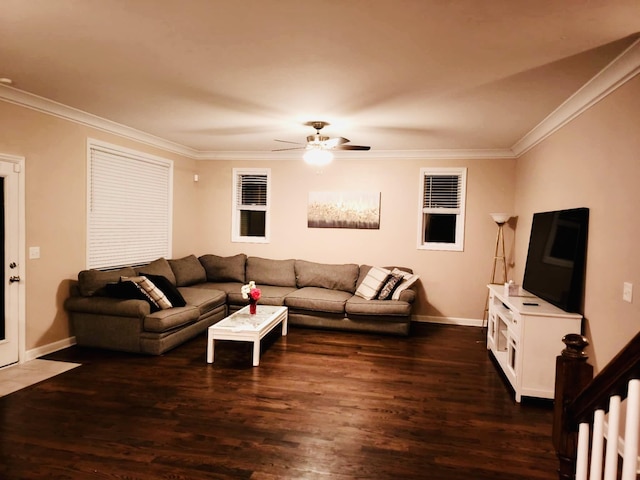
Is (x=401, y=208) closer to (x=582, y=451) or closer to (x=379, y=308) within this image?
(x=379, y=308)

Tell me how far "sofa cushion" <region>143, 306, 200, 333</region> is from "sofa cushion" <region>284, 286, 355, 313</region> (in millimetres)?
1427

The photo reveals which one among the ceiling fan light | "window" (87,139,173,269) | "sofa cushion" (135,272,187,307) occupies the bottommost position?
"sofa cushion" (135,272,187,307)

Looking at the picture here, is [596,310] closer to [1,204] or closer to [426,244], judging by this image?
[426,244]

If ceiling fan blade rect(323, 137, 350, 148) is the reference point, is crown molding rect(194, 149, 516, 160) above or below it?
above

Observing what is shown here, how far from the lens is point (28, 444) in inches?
100

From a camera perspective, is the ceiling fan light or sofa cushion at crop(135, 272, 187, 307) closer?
the ceiling fan light

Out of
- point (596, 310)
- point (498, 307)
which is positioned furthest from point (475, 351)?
point (596, 310)

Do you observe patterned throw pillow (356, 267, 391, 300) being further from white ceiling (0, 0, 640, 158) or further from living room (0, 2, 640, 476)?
white ceiling (0, 0, 640, 158)

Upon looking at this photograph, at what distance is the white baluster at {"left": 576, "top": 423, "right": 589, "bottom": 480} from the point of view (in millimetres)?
1312

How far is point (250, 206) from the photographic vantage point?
6812mm

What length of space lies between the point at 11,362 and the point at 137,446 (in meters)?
2.26

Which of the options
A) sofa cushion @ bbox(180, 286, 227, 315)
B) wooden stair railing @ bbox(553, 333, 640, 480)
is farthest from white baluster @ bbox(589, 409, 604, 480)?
sofa cushion @ bbox(180, 286, 227, 315)

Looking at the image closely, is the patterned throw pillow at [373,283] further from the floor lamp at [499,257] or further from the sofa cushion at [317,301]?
the floor lamp at [499,257]

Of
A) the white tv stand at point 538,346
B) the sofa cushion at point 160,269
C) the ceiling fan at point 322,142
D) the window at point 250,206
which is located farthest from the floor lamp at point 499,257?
the sofa cushion at point 160,269
